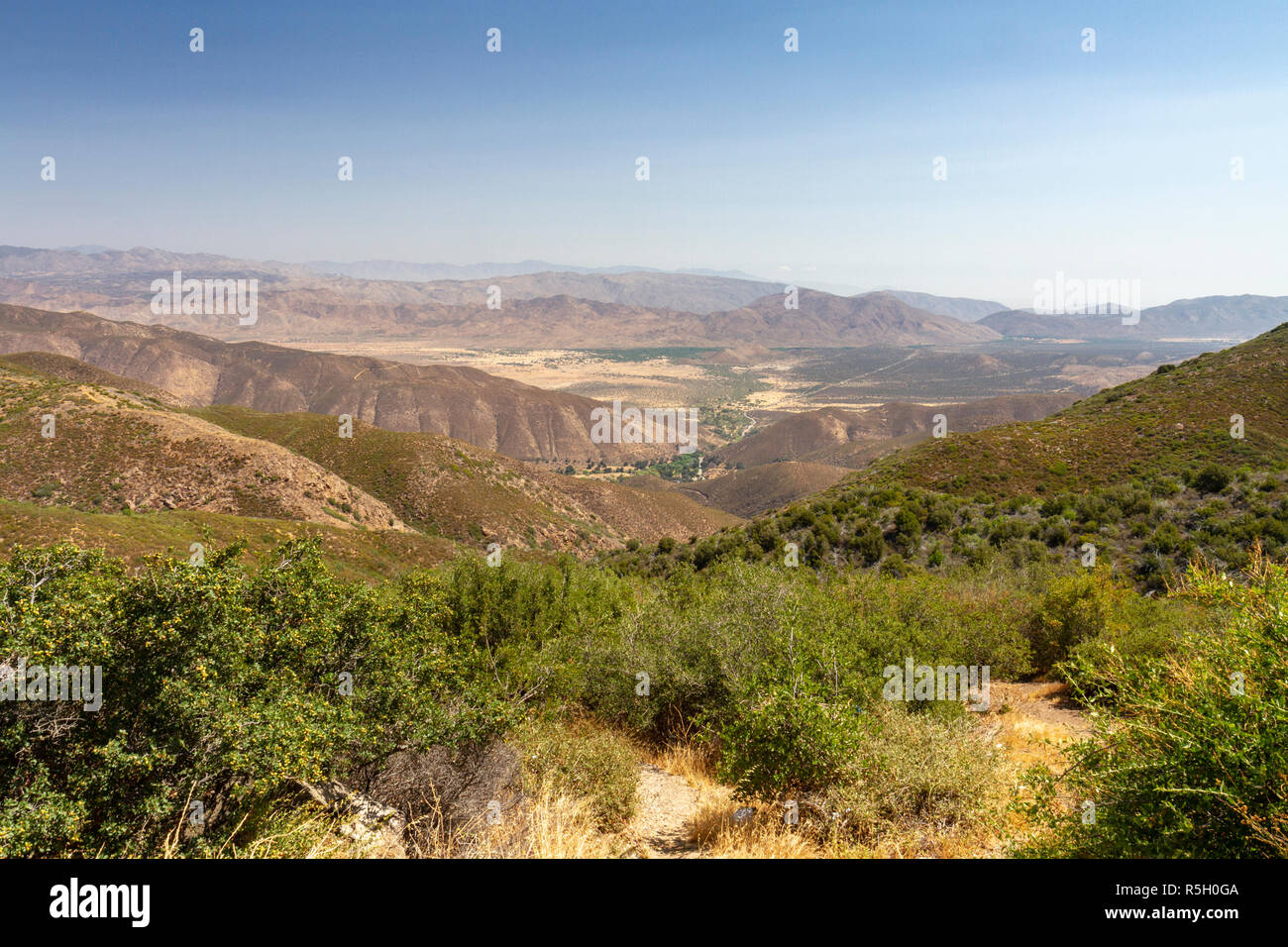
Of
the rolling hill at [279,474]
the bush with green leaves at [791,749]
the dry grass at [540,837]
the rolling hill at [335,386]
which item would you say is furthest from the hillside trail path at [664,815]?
the rolling hill at [335,386]

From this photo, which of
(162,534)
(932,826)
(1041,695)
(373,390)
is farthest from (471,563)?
(373,390)

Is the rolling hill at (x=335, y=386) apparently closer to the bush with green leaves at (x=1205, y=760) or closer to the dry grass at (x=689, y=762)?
the dry grass at (x=689, y=762)

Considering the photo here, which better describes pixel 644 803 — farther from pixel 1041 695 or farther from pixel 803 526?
pixel 803 526

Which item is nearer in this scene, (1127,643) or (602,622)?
(1127,643)

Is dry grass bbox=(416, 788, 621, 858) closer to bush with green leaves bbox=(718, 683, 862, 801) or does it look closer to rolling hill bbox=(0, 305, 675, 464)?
bush with green leaves bbox=(718, 683, 862, 801)

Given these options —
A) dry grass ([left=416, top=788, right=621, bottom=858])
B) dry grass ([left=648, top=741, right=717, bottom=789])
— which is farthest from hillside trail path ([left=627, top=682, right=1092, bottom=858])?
dry grass ([left=416, top=788, right=621, bottom=858])
